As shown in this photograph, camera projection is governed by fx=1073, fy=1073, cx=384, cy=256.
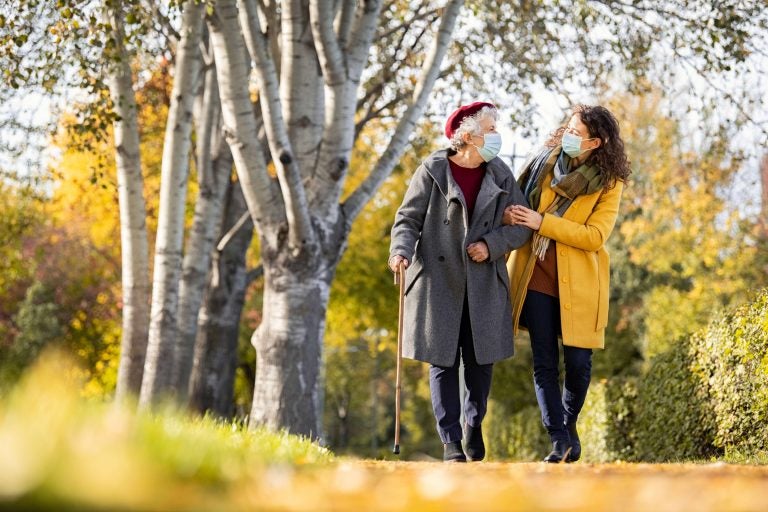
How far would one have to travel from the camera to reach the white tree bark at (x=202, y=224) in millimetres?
14016

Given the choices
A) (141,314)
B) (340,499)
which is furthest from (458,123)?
(141,314)

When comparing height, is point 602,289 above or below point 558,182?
below

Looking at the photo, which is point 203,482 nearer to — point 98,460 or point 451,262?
point 98,460

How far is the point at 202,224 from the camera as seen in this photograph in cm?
1419

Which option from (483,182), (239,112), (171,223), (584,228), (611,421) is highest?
(239,112)

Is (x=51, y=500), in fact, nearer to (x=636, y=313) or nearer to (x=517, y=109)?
(x=517, y=109)

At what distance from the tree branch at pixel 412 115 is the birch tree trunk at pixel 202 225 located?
3.67 meters

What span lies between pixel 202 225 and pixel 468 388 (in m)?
8.03

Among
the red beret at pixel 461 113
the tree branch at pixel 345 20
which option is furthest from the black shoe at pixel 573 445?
the tree branch at pixel 345 20

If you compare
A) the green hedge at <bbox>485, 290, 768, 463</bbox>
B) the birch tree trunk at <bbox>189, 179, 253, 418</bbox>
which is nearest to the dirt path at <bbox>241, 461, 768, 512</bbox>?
the green hedge at <bbox>485, 290, 768, 463</bbox>

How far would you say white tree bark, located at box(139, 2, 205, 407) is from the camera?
12414mm

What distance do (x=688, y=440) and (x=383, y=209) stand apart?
60.8 ft

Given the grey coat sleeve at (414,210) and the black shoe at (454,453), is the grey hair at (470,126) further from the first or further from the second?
the black shoe at (454,453)

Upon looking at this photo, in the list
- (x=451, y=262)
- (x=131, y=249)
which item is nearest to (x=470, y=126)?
(x=451, y=262)
